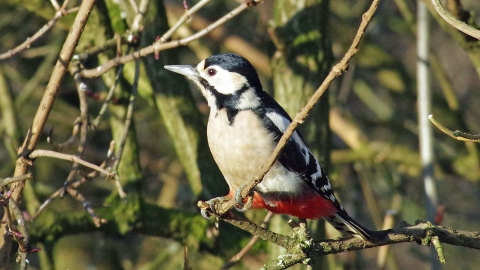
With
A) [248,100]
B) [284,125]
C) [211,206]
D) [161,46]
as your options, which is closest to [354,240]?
[211,206]

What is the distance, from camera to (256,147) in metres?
4.12

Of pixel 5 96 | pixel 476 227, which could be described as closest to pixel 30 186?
pixel 5 96

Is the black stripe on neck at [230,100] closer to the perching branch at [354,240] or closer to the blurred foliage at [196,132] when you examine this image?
the blurred foliage at [196,132]

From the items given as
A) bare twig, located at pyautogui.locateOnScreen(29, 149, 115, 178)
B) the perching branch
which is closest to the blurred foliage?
bare twig, located at pyautogui.locateOnScreen(29, 149, 115, 178)

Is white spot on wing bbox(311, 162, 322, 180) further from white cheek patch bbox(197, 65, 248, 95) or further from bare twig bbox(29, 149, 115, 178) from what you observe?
bare twig bbox(29, 149, 115, 178)

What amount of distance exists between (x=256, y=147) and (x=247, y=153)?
0.22ft

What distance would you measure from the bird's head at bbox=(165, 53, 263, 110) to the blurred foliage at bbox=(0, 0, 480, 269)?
0.66m

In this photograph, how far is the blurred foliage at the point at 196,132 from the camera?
199 inches

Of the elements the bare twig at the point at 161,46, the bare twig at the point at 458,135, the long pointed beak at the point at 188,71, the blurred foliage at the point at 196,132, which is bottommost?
the blurred foliage at the point at 196,132

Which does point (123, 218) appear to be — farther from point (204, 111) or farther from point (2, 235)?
point (204, 111)

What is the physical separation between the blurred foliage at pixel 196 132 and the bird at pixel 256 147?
680 mm

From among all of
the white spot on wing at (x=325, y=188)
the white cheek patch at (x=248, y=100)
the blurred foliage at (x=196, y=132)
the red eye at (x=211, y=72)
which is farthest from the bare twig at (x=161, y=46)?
the white spot on wing at (x=325, y=188)

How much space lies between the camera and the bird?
162 inches

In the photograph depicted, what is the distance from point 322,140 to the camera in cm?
509
